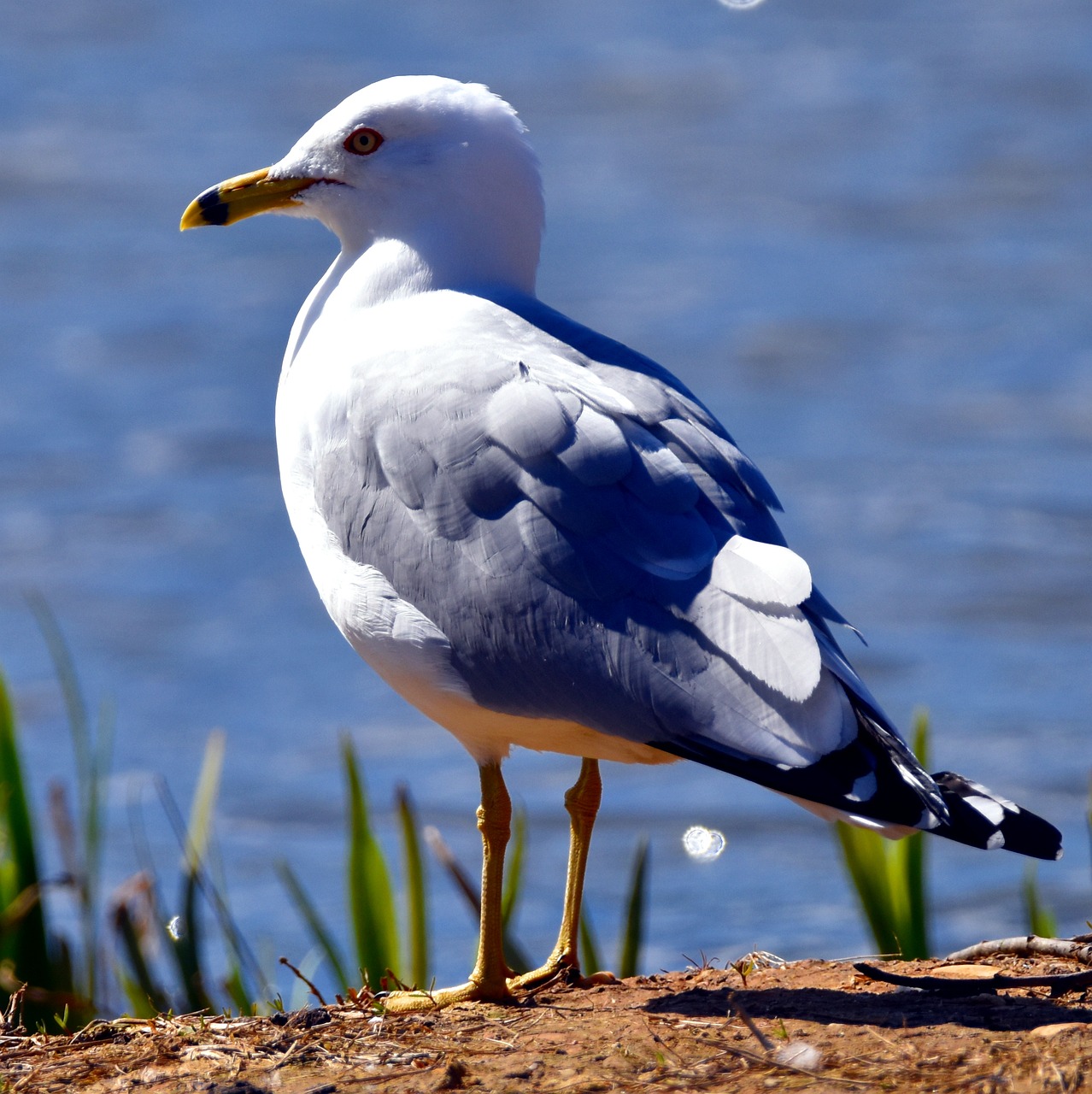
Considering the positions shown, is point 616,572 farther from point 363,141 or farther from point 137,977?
point 137,977

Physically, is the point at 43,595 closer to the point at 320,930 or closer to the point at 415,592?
the point at 320,930

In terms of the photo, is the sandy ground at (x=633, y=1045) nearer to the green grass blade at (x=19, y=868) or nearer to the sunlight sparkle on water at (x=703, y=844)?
the green grass blade at (x=19, y=868)

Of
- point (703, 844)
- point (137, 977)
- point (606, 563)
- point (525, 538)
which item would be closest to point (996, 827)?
point (606, 563)

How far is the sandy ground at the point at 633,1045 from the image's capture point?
3377 millimetres

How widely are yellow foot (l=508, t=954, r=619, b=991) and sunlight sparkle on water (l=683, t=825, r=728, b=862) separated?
12.6 ft

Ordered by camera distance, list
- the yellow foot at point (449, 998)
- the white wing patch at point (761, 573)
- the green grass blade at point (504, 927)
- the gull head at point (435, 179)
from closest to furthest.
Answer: the white wing patch at point (761, 573) < the yellow foot at point (449, 998) < the gull head at point (435, 179) < the green grass blade at point (504, 927)

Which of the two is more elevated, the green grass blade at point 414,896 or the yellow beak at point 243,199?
the yellow beak at point 243,199

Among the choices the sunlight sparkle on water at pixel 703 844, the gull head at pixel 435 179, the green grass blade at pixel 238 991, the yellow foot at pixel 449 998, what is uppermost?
the gull head at pixel 435 179

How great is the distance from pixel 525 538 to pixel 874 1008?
3.79ft

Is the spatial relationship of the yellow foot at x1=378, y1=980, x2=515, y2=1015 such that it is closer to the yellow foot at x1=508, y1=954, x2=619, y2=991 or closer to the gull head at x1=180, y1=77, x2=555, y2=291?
the yellow foot at x1=508, y1=954, x2=619, y2=991

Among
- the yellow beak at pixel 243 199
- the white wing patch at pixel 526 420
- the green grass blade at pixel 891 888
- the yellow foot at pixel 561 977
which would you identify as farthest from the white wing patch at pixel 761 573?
the yellow beak at pixel 243 199

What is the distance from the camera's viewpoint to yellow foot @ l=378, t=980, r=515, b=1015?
164 inches

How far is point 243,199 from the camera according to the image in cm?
484

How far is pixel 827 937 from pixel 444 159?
3913 millimetres
